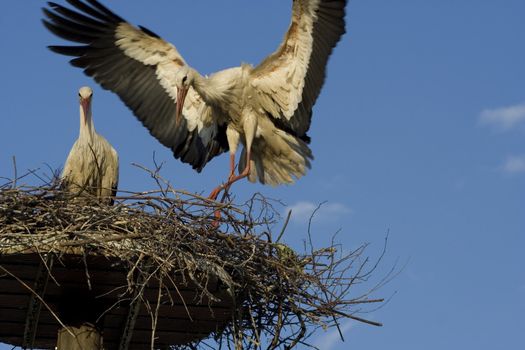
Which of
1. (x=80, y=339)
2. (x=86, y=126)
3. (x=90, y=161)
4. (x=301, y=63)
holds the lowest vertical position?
(x=80, y=339)

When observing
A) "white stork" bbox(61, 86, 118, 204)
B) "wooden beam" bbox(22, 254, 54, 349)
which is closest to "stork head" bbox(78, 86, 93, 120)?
"white stork" bbox(61, 86, 118, 204)

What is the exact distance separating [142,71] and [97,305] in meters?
2.88

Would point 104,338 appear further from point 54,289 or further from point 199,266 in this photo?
point 199,266

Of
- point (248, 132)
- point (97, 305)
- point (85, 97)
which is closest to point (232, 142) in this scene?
point (248, 132)

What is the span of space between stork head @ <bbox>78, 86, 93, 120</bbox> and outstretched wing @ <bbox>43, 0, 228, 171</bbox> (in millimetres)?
743

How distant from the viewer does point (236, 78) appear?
8273mm

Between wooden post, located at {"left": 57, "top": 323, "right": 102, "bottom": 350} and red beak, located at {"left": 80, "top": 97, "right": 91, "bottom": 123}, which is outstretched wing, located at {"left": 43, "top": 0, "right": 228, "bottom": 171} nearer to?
red beak, located at {"left": 80, "top": 97, "right": 91, "bottom": 123}

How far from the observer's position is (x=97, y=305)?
615 cm

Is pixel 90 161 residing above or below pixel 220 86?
below

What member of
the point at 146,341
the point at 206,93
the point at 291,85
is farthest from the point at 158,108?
the point at 146,341

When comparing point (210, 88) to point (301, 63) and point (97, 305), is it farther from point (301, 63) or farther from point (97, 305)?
point (97, 305)

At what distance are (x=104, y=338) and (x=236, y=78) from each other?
2.49 meters

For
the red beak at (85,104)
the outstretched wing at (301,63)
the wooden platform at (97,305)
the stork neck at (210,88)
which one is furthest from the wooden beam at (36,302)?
the outstretched wing at (301,63)

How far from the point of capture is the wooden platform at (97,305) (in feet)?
18.5
